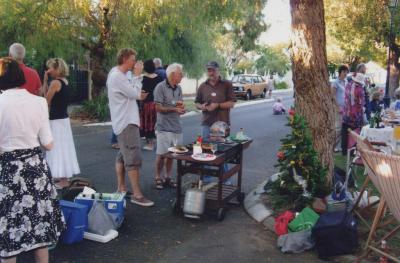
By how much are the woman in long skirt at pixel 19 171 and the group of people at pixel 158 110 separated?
78.8 inches

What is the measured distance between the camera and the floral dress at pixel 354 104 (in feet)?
30.1

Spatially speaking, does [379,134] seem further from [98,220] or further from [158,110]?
[98,220]

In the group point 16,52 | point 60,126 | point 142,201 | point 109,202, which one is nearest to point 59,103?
point 60,126

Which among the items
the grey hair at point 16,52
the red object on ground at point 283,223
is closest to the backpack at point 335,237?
the red object on ground at point 283,223

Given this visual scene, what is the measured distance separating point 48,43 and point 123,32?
8.25 ft

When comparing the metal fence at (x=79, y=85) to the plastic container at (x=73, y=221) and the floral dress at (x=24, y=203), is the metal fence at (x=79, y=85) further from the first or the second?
the floral dress at (x=24, y=203)

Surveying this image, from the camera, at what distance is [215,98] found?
6.79 metres

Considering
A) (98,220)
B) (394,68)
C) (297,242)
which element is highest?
(394,68)

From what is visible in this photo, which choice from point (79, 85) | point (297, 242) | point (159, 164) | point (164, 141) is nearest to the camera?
point (297, 242)

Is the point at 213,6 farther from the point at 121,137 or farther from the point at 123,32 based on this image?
the point at 121,137

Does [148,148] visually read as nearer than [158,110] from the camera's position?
No

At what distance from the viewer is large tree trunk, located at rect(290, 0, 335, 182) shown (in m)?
6.10

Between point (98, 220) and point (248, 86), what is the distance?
88.0 ft

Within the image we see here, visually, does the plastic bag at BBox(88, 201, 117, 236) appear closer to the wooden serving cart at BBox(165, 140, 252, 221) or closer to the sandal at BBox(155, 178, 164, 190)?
the wooden serving cart at BBox(165, 140, 252, 221)
